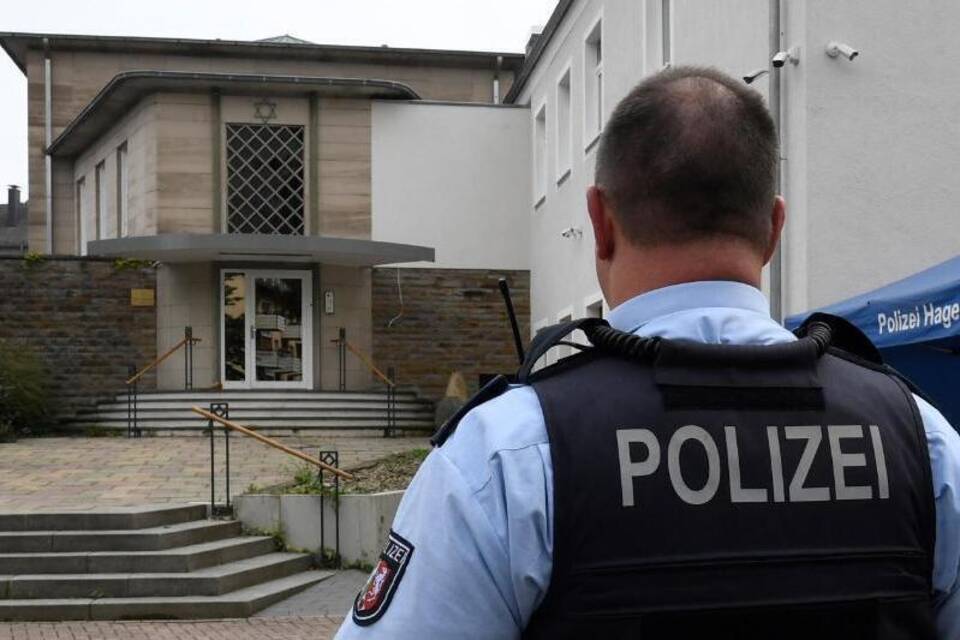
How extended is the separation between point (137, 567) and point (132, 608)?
2.54 feet

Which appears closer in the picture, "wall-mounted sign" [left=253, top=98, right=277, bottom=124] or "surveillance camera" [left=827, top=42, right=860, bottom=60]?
"surveillance camera" [left=827, top=42, right=860, bottom=60]

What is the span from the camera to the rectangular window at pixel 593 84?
1877cm

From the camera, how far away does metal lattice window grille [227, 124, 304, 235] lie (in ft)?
77.3

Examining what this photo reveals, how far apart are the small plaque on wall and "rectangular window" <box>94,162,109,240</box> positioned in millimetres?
3561

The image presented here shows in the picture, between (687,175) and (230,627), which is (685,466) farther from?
(230,627)

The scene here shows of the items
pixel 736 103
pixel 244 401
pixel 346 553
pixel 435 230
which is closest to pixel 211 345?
pixel 244 401

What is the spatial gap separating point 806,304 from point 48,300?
53.2ft

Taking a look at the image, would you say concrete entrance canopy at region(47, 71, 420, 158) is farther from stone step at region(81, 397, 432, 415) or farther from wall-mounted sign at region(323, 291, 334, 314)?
stone step at region(81, 397, 432, 415)

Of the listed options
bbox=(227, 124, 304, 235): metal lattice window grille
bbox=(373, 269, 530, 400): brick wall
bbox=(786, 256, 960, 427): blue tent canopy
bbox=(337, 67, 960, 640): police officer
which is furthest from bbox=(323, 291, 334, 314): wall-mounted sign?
bbox=(337, 67, 960, 640): police officer

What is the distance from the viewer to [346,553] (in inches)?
483

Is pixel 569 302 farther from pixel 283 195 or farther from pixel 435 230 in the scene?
pixel 283 195

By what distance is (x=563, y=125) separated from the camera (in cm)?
2164

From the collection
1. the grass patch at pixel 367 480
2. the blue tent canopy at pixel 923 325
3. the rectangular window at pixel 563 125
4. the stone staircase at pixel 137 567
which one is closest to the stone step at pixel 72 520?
the stone staircase at pixel 137 567

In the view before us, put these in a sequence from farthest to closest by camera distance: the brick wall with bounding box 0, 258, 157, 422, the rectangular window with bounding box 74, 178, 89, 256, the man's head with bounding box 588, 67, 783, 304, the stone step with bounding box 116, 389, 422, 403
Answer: the rectangular window with bounding box 74, 178, 89, 256, the brick wall with bounding box 0, 258, 157, 422, the stone step with bounding box 116, 389, 422, 403, the man's head with bounding box 588, 67, 783, 304
